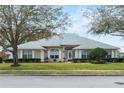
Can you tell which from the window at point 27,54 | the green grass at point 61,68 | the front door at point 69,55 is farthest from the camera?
→ the window at point 27,54

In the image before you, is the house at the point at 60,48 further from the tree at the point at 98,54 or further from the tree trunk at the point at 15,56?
the tree trunk at the point at 15,56

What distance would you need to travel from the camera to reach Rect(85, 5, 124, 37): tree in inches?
1056

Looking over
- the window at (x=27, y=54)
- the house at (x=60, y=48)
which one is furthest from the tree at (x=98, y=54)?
the window at (x=27, y=54)

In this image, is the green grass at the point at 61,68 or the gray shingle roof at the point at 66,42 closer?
the green grass at the point at 61,68

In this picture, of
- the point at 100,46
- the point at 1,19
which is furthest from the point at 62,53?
the point at 1,19

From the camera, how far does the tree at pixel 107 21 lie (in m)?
26.8

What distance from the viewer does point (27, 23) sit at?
91.5 feet

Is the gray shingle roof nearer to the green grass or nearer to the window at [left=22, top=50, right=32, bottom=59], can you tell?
the window at [left=22, top=50, right=32, bottom=59]

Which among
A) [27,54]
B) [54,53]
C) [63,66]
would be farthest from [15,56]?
[63,66]

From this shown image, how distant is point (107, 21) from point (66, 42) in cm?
418

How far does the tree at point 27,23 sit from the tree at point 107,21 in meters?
1.98

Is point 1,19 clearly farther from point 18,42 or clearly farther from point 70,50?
point 70,50

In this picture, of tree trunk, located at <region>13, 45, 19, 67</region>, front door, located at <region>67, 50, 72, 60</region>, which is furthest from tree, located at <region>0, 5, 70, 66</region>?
front door, located at <region>67, 50, 72, 60</region>
